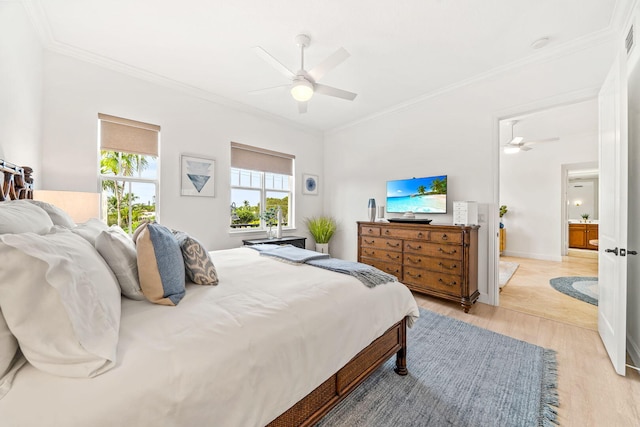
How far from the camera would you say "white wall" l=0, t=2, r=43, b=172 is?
1.79 meters

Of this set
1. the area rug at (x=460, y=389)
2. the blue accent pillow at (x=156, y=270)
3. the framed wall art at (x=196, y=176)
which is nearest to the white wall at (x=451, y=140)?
the area rug at (x=460, y=389)

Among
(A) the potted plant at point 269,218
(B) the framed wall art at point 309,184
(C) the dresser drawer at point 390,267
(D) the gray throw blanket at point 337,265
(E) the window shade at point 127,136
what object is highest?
(E) the window shade at point 127,136

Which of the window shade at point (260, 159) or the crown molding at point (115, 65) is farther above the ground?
the crown molding at point (115, 65)

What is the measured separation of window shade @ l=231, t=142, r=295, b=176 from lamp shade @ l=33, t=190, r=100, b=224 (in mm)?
1960

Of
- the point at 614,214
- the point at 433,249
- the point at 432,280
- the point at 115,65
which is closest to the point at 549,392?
the point at 614,214

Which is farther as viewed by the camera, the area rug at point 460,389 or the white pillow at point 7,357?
the area rug at point 460,389

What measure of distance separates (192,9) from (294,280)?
2438 mm

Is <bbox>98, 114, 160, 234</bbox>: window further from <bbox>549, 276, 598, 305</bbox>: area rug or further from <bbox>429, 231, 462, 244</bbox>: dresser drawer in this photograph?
<bbox>549, 276, 598, 305</bbox>: area rug

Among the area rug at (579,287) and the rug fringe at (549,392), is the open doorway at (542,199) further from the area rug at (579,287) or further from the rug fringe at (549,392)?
the rug fringe at (549,392)

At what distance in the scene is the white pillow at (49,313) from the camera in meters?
0.69

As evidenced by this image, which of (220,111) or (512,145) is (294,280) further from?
(512,145)

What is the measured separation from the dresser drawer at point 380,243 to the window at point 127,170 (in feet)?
9.68

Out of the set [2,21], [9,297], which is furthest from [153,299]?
[2,21]

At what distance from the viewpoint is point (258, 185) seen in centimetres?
447
